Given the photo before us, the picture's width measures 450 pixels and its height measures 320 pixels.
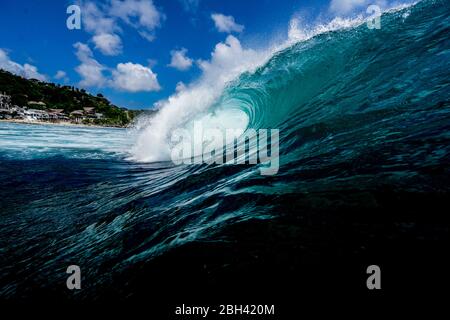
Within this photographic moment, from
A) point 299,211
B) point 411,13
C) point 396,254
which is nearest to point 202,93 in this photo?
point 411,13

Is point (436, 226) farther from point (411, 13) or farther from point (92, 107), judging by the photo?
point (92, 107)

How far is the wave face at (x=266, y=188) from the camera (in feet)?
8.92

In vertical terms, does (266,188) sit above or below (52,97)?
below

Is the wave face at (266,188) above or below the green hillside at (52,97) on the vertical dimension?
below

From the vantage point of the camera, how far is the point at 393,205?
2.52m

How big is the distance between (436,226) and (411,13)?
12.2 metres

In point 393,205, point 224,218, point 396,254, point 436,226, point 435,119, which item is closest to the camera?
Answer: point 396,254

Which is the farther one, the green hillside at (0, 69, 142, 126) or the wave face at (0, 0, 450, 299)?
the green hillside at (0, 69, 142, 126)

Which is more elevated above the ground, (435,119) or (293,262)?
(435,119)

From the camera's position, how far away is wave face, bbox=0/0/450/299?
272 centimetres

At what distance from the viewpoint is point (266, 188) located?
379 centimetres

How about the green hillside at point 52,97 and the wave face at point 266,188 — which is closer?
the wave face at point 266,188

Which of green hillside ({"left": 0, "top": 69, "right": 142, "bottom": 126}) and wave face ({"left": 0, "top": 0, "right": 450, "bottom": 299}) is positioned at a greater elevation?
green hillside ({"left": 0, "top": 69, "right": 142, "bottom": 126})

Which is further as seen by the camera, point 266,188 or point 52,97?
point 52,97
